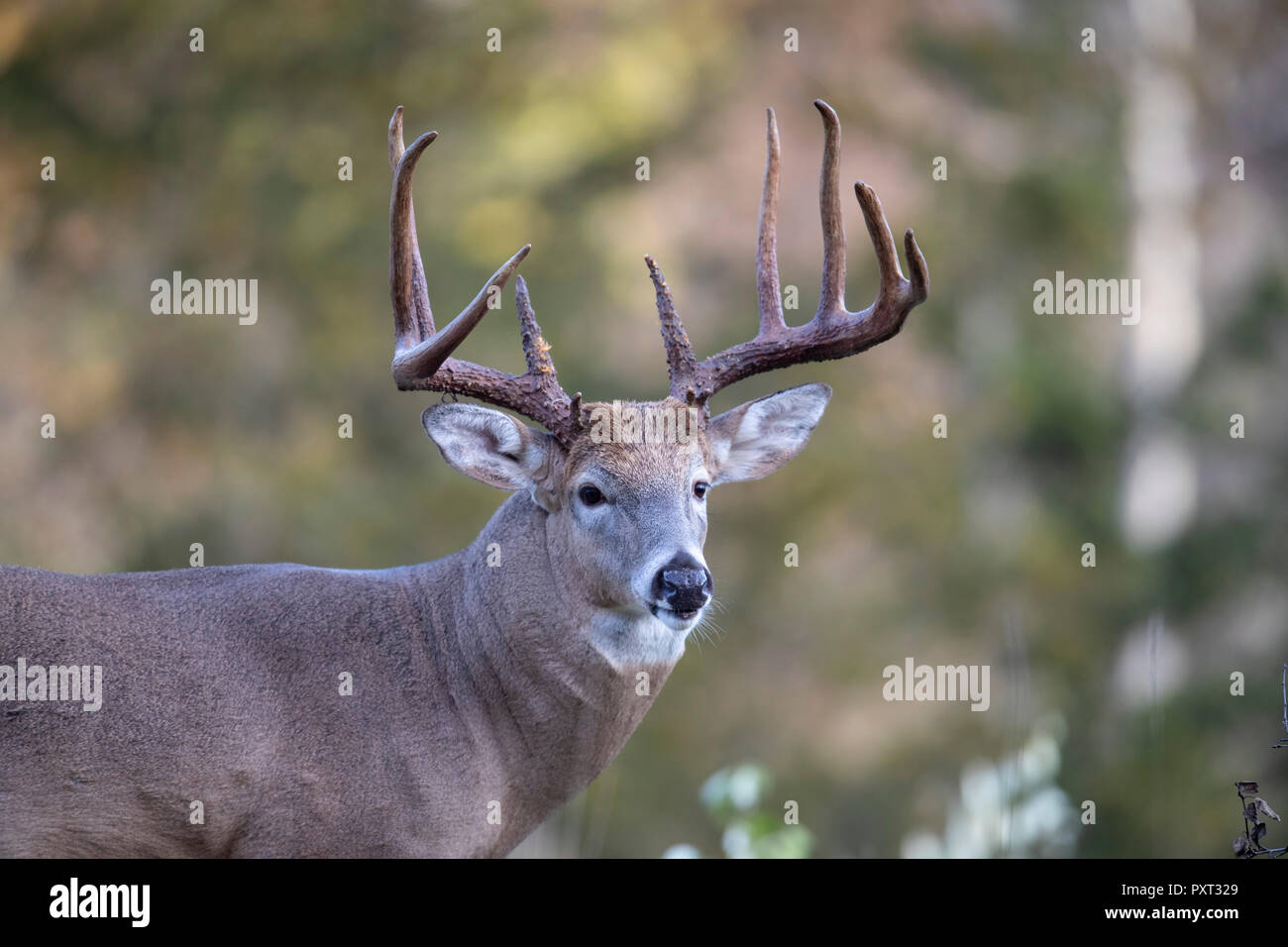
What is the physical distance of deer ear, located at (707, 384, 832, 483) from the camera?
582cm

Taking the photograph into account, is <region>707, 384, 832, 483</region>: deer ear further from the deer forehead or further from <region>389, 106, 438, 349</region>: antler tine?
<region>389, 106, 438, 349</region>: antler tine

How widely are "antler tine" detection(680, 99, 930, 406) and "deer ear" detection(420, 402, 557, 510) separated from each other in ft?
2.13

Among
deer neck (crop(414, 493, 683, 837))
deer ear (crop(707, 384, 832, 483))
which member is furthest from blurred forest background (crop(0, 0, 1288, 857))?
deer neck (crop(414, 493, 683, 837))

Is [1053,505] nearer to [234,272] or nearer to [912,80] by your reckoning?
[912,80]

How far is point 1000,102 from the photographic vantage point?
842 inches

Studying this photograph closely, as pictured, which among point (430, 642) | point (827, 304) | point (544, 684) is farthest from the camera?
point (827, 304)

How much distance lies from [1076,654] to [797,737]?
3811 mm

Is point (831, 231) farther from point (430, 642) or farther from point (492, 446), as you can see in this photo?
point (430, 642)

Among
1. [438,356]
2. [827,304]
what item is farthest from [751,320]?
[438,356]

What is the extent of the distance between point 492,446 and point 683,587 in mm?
1065

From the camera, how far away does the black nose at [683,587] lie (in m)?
4.90

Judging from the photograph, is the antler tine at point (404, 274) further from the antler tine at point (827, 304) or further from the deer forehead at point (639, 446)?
the antler tine at point (827, 304)

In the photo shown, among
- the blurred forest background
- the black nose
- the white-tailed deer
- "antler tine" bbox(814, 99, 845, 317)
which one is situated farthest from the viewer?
the blurred forest background

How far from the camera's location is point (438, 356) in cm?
518
